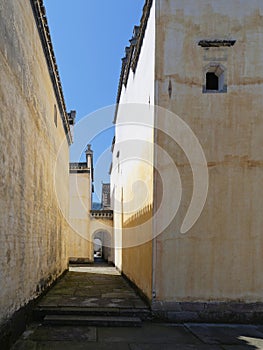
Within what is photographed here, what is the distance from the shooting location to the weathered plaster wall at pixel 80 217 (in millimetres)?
20094

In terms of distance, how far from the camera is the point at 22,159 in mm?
6004

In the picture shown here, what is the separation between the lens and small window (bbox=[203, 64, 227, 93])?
7.39 m

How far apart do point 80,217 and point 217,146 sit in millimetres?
14781

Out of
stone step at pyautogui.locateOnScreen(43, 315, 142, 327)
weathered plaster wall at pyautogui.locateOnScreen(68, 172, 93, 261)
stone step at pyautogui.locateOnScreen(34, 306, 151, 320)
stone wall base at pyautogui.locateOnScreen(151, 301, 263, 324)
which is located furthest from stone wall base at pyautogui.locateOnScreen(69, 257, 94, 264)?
stone wall base at pyautogui.locateOnScreen(151, 301, 263, 324)

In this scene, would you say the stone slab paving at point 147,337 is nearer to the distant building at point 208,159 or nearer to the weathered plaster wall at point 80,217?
the distant building at point 208,159

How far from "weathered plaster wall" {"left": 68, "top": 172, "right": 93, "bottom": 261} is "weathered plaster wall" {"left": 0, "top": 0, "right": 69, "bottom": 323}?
10.9m

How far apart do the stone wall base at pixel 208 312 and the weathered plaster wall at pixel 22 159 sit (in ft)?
7.92

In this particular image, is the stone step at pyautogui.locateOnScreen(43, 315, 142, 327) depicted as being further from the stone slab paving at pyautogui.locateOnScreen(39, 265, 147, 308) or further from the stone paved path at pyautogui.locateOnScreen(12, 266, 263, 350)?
the stone slab paving at pyautogui.locateOnScreen(39, 265, 147, 308)

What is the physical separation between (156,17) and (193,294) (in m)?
5.28

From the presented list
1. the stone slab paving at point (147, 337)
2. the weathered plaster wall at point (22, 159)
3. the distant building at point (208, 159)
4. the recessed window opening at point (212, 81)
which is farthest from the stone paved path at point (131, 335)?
the recessed window opening at point (212, 81)

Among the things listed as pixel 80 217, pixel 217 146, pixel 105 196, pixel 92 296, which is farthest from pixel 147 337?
pixel 105 196

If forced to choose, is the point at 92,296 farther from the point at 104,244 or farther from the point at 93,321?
the point at 104,244

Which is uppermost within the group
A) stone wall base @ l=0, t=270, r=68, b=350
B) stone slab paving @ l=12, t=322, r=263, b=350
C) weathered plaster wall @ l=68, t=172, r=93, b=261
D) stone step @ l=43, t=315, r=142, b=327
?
weathered plaster wall @ l=68, t=172, r=93, b=261

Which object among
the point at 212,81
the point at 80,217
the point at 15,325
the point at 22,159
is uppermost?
the point at 212,81
